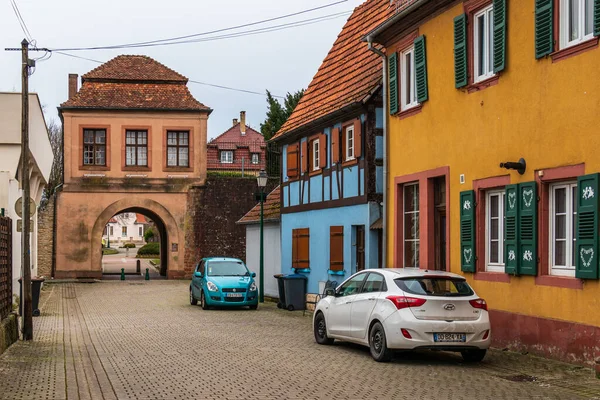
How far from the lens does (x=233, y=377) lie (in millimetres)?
12539

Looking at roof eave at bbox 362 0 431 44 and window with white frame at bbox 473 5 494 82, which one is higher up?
roof eave at bbox 362 0 431 44

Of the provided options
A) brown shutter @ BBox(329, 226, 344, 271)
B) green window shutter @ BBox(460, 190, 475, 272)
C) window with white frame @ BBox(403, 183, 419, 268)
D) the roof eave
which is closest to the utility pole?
the roof eave

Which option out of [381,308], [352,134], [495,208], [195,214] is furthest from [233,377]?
[195,214]

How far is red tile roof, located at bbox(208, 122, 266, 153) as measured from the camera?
88938 mm

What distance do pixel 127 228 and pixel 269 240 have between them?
118442 mm

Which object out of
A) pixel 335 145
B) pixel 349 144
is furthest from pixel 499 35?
pixel 335 145

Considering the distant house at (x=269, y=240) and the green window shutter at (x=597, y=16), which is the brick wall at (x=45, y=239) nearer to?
the distant house at (x=269, y=240)

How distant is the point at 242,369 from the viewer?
13406 millimetres

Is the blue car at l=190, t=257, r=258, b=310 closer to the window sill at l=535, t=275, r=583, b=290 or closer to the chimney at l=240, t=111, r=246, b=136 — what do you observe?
the window sill at l=535, t=275, r=583, b=290

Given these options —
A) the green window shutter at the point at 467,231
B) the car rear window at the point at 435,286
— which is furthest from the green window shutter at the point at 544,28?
the car rear window at the point at 435,286

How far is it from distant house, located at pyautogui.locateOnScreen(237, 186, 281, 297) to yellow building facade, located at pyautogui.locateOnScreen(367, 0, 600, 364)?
475 inches

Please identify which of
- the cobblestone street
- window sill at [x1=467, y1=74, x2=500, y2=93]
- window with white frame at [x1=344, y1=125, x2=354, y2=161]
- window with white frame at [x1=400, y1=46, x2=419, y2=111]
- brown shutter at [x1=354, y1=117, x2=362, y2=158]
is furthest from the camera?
window with white frame at [x1=344, y1=125, x2=354, y2=161]

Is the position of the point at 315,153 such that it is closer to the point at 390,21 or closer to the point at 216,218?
the point at 390,21

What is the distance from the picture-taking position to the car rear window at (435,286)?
1407 cm
